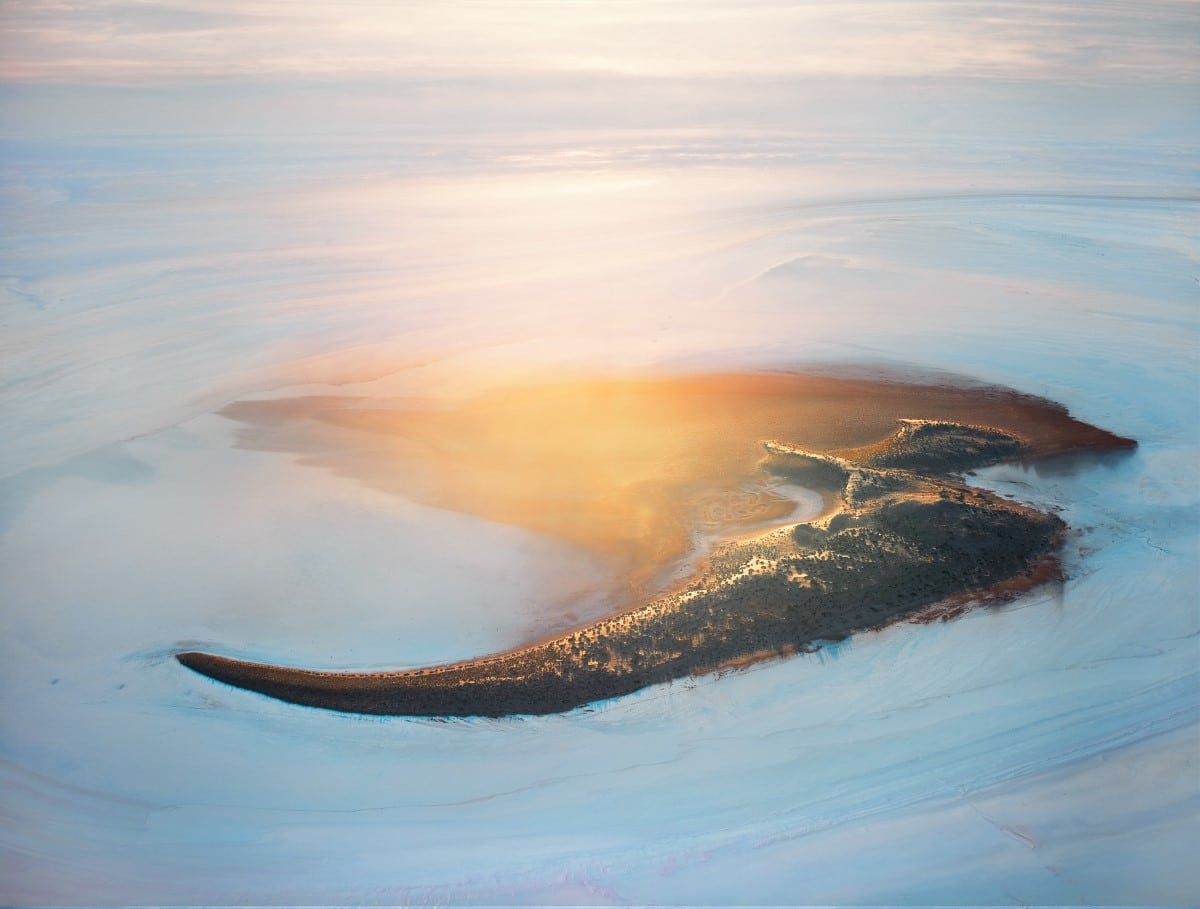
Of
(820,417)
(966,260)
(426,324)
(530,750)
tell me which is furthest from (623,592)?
(966,260)

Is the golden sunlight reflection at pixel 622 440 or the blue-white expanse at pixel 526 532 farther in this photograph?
the golden sunlight reflection at pixel 622 440

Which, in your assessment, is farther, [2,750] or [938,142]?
[938,142]

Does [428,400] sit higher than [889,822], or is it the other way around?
[428,400]

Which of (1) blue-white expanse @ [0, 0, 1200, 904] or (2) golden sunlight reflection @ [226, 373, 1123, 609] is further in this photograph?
(2) golden sunlight reflection @ [226, 373, 1123, 609]

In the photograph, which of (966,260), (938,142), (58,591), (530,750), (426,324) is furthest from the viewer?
(938,142)

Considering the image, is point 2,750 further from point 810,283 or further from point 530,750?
point 810,283
